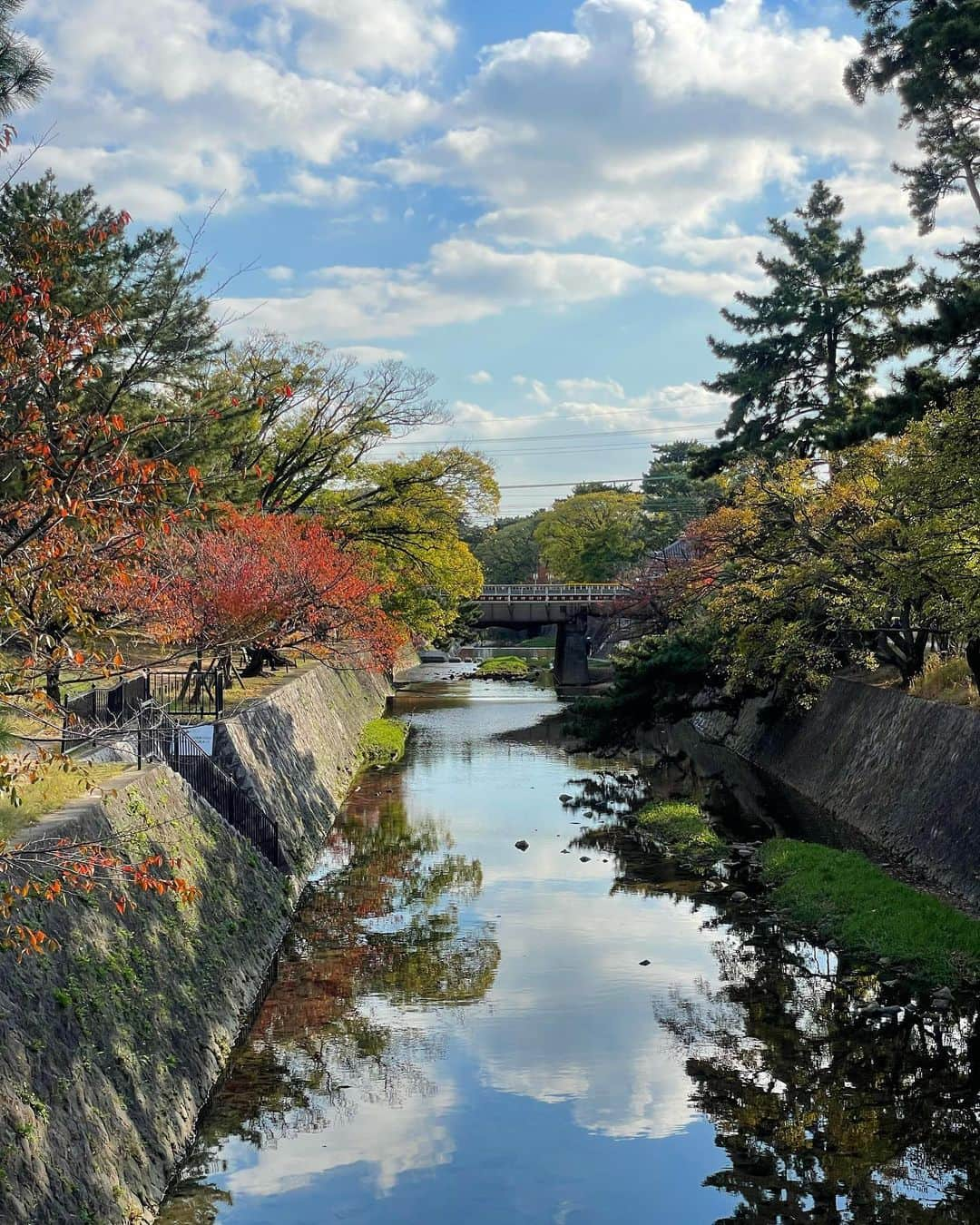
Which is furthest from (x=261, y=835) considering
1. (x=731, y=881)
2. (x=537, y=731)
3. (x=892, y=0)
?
(x=537, y=731)

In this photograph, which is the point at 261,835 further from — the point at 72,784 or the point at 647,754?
the point at 647,754

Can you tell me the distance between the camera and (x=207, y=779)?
21281mm

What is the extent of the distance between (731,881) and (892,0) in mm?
17944

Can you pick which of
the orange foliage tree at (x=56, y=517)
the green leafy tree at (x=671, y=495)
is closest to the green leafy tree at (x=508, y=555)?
the green leafy tree at (x=671, y=495)

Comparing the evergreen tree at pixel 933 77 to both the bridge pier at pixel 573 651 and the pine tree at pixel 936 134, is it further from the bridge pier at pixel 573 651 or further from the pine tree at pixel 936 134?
the bridge pier at pixel 573 651

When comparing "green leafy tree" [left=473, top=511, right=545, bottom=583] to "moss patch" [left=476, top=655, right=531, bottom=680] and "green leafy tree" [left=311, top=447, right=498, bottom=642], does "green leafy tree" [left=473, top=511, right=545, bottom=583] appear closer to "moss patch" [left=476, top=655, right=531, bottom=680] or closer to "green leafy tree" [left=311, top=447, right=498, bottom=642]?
"moss patch" [left=476, top=655, right=531, bottom=680]

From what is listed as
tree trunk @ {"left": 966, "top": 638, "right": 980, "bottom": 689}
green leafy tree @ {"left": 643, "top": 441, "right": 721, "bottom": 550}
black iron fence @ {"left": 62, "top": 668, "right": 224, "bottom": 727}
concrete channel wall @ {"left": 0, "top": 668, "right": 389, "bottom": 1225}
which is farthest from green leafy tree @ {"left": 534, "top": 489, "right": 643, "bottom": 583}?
concrete channel wall @ {"left": 0, "top": 668, "right": 389, "bottom": 1225}

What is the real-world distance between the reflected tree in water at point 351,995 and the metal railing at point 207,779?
59.2 inches

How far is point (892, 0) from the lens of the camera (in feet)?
78.2

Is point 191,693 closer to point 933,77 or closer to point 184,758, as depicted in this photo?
point 184,758

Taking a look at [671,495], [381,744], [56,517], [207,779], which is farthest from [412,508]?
[671,495]

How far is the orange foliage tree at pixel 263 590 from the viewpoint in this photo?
1129 inches

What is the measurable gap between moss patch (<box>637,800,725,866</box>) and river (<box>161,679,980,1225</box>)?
263 centimetres

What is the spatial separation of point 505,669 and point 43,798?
227 ft
